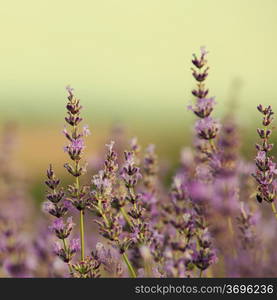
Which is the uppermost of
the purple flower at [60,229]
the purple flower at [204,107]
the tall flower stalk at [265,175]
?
the purple flower at [204,107]

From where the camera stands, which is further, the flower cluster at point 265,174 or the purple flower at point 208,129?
the purple flower at point 208,129

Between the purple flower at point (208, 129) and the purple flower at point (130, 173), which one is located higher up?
the purple flower at point (208, 129)

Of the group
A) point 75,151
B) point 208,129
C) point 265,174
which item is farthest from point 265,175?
point 75,151

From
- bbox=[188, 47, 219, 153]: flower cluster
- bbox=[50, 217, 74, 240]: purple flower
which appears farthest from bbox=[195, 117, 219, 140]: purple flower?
bbox=[50, 217, 74, 240]: purple flower

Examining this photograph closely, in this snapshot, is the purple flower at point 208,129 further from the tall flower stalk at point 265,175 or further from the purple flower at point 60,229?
the purple flower at point 60,229

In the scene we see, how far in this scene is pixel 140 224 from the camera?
98.8 inches

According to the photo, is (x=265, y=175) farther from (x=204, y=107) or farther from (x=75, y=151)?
(x=75, y=151)

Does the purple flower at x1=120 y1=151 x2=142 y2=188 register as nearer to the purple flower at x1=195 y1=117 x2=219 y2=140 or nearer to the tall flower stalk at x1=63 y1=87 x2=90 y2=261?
the tall flower stalk at x1=63 y1=87 x2=90 y2=261

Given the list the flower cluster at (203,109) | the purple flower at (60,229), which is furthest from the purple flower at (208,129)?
the purple flower at (60,229)

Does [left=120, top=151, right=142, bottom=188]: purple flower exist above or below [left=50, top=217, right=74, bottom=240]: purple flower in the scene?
above

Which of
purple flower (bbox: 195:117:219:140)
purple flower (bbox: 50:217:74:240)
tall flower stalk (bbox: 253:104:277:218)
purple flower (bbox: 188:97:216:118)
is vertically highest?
purple flower (bbox: 188:97:216:118)

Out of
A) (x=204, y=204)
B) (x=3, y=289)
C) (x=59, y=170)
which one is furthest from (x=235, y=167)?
(x=59, y=170)

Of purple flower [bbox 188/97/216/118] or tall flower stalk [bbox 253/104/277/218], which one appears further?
purple flower [bbox 188/97/216/118]

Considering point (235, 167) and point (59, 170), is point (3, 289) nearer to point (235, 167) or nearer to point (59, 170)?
point (235, 167)
